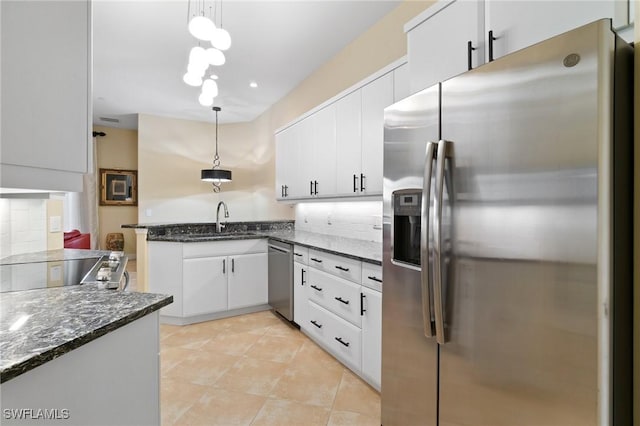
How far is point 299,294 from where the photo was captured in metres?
3.03

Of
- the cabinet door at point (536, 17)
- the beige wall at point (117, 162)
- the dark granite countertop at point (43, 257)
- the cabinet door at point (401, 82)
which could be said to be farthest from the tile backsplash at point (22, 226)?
the beige wall at point (117, 162)

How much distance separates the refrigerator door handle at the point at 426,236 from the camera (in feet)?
4.04

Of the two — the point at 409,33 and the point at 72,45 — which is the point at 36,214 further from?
the point at 409,33

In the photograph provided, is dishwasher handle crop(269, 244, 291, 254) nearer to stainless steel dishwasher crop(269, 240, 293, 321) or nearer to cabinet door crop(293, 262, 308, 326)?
stainless steel dishwasher crop(269, 240, 293, 321)

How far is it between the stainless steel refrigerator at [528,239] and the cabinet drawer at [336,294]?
0.84 metres

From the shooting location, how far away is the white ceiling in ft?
8.98

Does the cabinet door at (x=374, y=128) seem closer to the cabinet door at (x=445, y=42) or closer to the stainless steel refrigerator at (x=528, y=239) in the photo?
the cabinet door at (x=445, y=42)

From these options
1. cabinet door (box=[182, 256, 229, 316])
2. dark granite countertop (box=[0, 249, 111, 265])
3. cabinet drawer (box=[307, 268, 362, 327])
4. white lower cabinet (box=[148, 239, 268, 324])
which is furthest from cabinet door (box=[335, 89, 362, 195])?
dark granite countertop (box=[0, 249, 111, 265])

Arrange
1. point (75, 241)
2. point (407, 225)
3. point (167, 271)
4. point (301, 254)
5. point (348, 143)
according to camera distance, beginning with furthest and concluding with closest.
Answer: point (75, 241) < point (167, 271) < point (301, 254) < point (348, 143) < point (407, 225)

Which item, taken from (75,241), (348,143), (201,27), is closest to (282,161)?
(348,143)

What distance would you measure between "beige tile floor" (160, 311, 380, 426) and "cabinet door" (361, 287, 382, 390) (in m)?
0.15

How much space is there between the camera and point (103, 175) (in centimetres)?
685

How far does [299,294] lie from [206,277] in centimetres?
107

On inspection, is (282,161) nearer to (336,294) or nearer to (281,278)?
(281,278)
